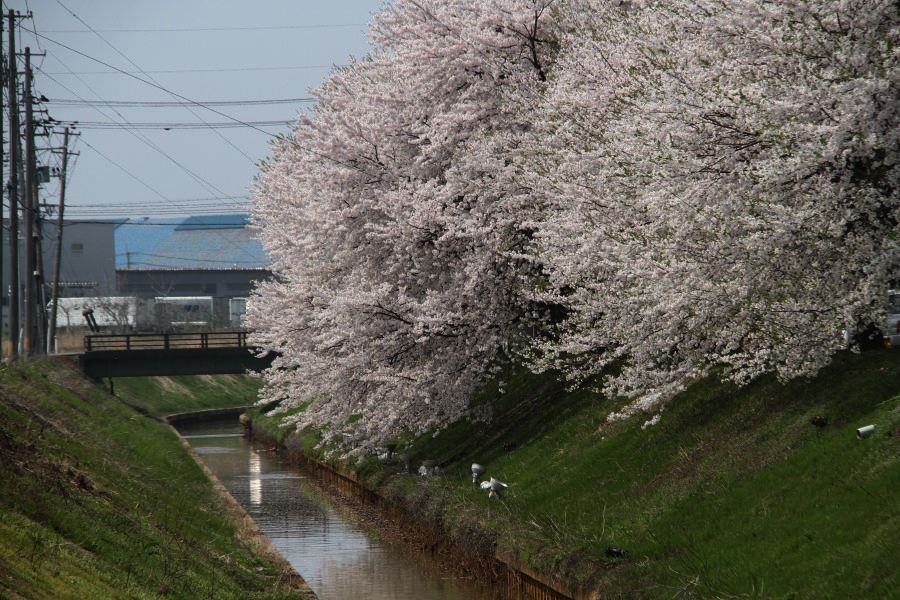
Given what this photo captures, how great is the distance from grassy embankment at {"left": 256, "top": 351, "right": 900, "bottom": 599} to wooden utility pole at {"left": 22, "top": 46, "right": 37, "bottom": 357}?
27.1 meters

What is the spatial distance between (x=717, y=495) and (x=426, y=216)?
37.7 feet

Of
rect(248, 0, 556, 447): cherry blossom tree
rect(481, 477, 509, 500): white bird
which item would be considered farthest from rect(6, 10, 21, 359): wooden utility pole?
rect(481, 477, 509, 500): white bird

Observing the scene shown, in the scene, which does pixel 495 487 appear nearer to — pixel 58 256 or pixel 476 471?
pixel 476 471

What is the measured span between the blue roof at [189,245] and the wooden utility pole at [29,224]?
9816 cm

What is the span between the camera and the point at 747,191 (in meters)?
15.6

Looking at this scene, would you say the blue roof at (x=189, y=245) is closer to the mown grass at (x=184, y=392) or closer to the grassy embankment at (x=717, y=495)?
the mown grass at (x=184, y=392)

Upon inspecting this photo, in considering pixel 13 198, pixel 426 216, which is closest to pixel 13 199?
pixel 13 198

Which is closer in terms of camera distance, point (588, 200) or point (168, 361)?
point (588, 200)

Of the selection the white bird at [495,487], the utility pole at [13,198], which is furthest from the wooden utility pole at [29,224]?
the white bird at [495,487]

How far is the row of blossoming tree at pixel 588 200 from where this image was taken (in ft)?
49.9

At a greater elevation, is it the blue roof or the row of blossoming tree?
the blue roof

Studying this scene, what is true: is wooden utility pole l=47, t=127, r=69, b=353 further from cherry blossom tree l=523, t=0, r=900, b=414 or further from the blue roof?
the blue roof

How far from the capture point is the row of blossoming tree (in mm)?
15203

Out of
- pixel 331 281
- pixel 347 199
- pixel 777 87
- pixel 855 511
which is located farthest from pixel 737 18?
pixel 331 281
